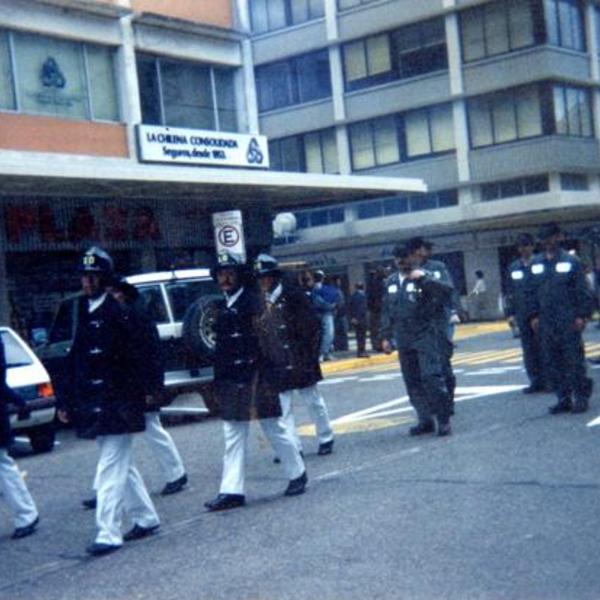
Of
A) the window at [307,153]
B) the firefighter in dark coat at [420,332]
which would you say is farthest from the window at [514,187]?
the firefighter in dark coat at [420,332]

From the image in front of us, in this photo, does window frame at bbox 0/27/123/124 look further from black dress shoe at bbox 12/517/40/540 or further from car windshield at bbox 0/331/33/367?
black dress shoe at bbox 12/517/40/540

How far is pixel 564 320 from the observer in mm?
11398

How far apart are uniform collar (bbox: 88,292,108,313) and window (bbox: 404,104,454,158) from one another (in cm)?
3840

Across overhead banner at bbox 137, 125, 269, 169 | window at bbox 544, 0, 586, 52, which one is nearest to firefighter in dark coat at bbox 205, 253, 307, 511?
overhead banner at bbox 137, 125, 269, 169

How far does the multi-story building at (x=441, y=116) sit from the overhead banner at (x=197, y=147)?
14.8m

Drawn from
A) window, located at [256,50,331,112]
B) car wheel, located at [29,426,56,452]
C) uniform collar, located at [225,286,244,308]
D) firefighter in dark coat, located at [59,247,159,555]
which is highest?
window, located at [256,50,331,112]

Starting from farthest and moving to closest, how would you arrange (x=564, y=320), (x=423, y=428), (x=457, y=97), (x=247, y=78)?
(x=457, y=97)
(x=247, y=78)
(x=564, y=320)
(x=423, y=428)

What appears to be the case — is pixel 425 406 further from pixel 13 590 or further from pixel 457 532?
pixel 13 590

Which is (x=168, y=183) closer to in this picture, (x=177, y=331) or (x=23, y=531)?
(x=177, y=331)


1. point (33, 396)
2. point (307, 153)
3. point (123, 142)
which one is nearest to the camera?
point (33, 396)

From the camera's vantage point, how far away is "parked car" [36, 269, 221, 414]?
47.9ft

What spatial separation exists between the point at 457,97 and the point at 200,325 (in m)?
31.6

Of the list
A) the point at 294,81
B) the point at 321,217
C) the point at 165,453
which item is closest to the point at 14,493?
the point at 165,453

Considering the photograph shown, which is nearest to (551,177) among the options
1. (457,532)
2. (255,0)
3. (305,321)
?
(255,0)
